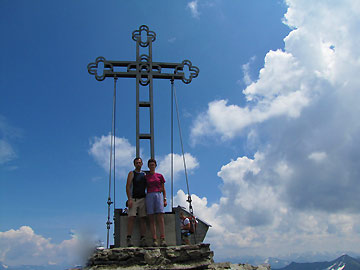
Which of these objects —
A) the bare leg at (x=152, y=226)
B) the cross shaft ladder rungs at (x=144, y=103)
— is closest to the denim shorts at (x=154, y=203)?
the bare leg at (x=152, y=226)

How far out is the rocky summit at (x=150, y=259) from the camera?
6.04 metres

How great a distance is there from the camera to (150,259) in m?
6.09

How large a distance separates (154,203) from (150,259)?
4.93 feet

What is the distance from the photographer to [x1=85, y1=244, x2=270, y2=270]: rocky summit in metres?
6.04

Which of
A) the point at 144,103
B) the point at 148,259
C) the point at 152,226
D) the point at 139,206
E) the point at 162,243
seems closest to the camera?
the point at 148,259

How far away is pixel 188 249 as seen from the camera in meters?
6.51

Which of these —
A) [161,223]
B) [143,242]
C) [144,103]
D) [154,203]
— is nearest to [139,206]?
[154,203]

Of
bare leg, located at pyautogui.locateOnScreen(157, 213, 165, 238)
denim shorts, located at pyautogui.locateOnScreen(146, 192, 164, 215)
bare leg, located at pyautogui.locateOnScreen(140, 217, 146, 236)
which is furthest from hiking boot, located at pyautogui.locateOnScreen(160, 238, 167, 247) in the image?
denim shorts, located at pyautogui.locateOnScreen(146, 192, 164, 215)

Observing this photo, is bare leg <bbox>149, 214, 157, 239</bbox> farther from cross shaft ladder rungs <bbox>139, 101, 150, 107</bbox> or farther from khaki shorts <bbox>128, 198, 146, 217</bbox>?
cross shaft ladder rungs <bbox>139, 101, 150, 107</bbox>

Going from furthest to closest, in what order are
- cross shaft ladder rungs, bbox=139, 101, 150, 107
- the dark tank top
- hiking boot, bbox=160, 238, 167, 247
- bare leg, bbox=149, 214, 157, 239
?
1. cross shaft ladder rungs, bbox=139, 101, 150, 107
2. the dark tank top
3. bare leg, bbox=149, 214, 157, 239
4. hiking boot, bbox=160, 238, 167, 247

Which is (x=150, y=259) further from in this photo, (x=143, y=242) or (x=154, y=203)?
(x=154, y=203)

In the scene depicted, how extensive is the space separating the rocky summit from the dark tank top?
1.50m

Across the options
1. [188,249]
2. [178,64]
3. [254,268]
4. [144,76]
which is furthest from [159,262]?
[178,64]

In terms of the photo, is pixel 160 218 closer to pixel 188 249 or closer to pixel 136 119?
pixel 188 249
